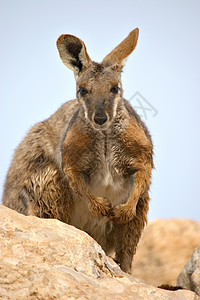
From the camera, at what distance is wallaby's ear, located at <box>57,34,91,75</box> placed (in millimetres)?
6257

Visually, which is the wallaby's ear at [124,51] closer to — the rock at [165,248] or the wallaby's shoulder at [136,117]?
the wallaby's shoulder at [136,117]

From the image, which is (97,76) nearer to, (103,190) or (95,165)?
(95,165)

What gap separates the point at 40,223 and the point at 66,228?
215 mm

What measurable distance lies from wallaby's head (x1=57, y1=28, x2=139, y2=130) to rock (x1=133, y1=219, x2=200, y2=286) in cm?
386

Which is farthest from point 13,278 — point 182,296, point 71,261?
point 182,296

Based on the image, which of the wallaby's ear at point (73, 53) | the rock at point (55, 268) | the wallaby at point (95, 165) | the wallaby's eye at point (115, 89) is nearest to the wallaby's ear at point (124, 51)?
the wallaby at point (95, 165)

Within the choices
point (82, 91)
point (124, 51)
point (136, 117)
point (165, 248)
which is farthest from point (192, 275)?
point (165, 248)

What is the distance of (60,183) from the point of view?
6.64m

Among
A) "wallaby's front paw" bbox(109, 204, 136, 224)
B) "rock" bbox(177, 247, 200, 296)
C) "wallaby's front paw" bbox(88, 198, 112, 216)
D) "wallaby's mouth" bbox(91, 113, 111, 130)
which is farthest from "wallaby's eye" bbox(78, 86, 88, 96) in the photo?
"rock" bbox(177, 247, 200, 296)

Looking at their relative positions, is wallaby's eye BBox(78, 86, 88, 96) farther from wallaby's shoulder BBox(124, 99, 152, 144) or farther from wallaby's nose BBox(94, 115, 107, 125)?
wallaby's shoulder BBox(124, 99, 152, 144)

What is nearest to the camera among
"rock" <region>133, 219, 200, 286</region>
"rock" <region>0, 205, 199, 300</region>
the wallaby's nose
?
"rock" <region>0, 205, 199, 300</region>

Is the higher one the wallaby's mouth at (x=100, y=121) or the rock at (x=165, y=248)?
the wallaby's mouth at (x=100, y=121)

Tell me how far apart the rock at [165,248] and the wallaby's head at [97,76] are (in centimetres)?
386

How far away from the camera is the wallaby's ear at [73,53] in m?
6.26
